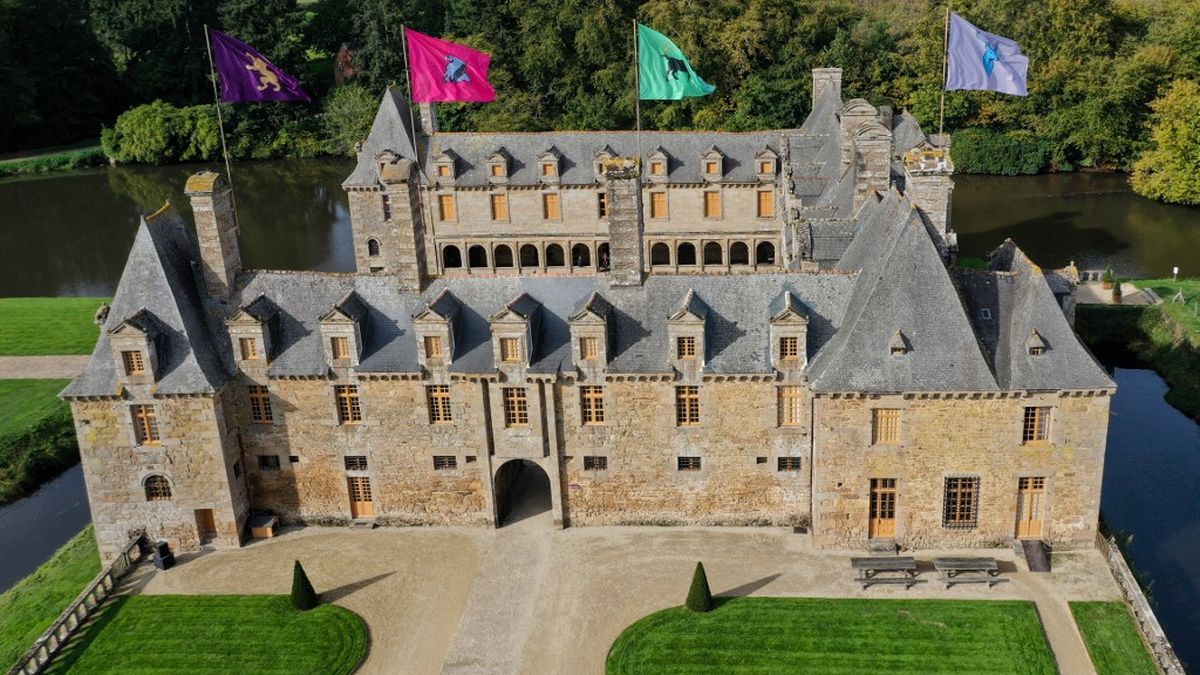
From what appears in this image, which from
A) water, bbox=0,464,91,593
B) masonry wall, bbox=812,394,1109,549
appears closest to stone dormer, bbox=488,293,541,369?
masonry wall, bbox=812,394,1109,549

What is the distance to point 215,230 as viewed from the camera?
3788 cm

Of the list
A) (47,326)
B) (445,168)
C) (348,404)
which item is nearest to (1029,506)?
(348,404)

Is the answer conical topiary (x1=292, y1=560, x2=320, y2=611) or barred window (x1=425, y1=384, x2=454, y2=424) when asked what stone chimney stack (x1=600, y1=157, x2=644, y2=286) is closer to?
barred window (x1=425, y1=384, x2=454, y2=424)

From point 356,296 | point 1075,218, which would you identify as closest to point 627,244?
point 356,296

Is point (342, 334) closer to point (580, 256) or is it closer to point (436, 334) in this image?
point (436, 334)

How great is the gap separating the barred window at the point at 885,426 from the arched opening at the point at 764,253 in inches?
1287

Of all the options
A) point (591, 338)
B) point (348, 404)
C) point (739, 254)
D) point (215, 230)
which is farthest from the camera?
point (739, 254)

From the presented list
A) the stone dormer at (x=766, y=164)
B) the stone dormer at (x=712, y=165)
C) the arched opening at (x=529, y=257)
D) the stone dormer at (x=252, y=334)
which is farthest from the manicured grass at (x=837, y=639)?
the arched opening at (x=529, y=257)

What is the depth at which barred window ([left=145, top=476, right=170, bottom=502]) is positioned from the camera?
37.8m

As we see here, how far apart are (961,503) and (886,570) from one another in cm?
367

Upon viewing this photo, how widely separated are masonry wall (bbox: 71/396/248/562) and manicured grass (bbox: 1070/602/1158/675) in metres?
27.8

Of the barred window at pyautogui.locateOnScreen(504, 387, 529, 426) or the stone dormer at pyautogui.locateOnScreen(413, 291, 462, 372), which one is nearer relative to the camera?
the stone dormer at pyautogui.locateOnScreen(413, 291, 462, 372)

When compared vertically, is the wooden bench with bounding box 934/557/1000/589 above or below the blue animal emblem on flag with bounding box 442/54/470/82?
below

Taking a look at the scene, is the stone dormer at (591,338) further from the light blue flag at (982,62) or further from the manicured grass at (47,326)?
the manicured grass at (47,326)
